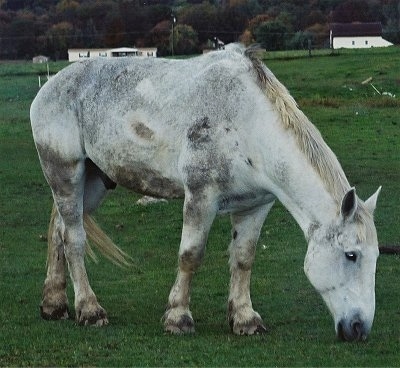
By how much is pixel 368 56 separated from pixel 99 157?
125 ft

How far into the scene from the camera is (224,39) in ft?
212

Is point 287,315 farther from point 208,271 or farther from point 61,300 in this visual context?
point 208,271

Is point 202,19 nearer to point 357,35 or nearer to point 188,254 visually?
point 357,35

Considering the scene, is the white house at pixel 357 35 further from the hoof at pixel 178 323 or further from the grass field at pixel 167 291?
the hoof at pixel 178 323

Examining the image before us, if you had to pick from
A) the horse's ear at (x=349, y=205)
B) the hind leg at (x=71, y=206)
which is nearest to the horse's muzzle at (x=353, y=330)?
the horse's ear at (x=349, y=205)

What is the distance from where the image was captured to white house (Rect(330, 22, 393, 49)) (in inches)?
2831

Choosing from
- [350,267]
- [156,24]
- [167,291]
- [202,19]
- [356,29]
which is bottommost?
[356,29]

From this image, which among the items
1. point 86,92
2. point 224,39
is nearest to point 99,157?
point 86,92

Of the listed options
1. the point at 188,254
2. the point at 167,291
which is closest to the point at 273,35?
the point at 167,291

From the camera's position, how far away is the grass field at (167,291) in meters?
7.38

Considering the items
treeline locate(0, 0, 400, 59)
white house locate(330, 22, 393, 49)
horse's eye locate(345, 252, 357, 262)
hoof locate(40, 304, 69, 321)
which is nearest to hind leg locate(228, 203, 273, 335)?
horse's eye locate(345, 252, 357, 262)

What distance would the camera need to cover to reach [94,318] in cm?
870

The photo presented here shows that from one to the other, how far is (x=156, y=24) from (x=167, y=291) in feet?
180

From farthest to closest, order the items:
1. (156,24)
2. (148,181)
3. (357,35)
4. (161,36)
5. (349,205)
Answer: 1. (357,35)
2. (156,24)
3. (161,36)
4. (148,181)
5. (349,205)
